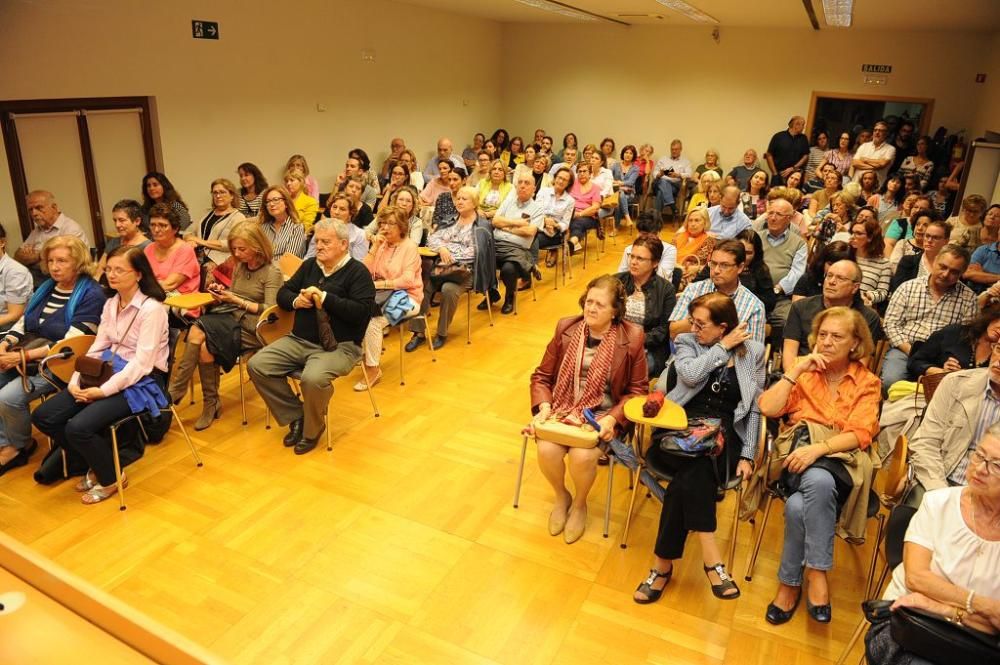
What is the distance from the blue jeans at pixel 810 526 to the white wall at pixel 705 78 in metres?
9.98

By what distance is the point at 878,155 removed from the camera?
9969 mm

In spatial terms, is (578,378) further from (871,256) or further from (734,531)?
(871,256)

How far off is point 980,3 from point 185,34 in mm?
8098

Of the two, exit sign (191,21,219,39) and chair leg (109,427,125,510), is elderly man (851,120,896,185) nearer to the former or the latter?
exit sign (191,21,219,39)

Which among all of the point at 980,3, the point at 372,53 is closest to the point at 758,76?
the point at 980,3

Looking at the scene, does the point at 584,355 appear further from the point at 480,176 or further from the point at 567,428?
the point at 480,176

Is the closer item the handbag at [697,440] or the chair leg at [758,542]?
the handbag at [697,440]

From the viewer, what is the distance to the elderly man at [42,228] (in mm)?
5297

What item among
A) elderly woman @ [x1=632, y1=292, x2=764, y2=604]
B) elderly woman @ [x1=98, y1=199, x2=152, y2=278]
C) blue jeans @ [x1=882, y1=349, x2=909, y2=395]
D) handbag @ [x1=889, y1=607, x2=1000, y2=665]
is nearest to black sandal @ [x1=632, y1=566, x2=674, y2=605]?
elderly woman @ [x1=632, y1=292, x2=764, y2=604]

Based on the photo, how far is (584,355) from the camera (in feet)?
11.5

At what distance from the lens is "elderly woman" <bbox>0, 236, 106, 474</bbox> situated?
12.9 ft

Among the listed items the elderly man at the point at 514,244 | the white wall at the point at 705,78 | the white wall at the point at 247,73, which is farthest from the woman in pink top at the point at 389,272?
the white wall at the point at 705,78

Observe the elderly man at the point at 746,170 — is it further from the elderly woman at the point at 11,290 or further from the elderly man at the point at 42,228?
the elderly woman at the point at 11,290

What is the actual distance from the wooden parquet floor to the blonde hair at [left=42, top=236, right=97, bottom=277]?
44.8 inches
